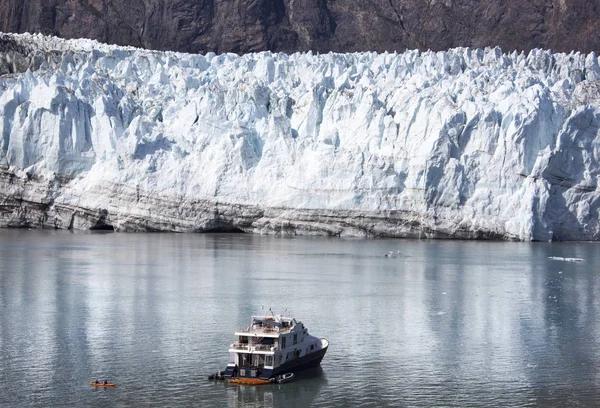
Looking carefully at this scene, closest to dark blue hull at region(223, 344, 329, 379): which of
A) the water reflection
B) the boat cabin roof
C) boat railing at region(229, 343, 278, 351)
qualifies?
the water reflection

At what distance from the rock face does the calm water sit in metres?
26.2

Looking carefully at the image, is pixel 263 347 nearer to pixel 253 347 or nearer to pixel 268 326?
pixel 253 347

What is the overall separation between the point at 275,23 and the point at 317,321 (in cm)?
4133

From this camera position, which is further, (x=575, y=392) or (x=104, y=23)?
(x=104, y=23)

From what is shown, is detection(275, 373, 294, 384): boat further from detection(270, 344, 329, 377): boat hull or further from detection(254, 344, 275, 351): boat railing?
detection(254, 344, 275, 351): boat railing

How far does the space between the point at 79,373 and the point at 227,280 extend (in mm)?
10620

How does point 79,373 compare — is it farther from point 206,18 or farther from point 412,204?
point 206,18

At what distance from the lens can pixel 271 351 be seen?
699 inches

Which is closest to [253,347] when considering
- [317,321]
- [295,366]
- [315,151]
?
[295,366]

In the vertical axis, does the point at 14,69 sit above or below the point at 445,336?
above

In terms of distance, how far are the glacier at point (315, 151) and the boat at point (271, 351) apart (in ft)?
64.4

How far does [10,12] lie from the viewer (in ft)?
205

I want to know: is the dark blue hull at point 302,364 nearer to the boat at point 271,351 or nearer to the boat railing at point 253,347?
the boat at point 271,351

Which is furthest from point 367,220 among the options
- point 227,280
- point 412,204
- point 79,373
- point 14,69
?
point 79,373
